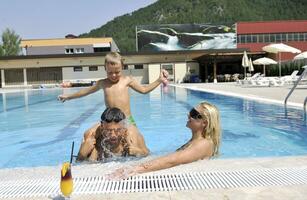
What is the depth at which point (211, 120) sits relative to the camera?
3.64 meters

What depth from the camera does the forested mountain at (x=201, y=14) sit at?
94062mm

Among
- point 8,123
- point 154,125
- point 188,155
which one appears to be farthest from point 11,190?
point 8,123

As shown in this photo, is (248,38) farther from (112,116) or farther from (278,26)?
(112,116)

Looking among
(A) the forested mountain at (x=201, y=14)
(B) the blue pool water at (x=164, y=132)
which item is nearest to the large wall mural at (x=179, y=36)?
(A) the forested mountain at (x=201, y=14)

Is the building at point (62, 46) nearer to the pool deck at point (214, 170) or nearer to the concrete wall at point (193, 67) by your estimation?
the concrete wall at point (193, 67)

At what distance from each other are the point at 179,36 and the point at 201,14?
4257 cm

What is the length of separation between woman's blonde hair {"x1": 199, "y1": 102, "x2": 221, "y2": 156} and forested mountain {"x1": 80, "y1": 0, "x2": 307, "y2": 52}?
85068mm

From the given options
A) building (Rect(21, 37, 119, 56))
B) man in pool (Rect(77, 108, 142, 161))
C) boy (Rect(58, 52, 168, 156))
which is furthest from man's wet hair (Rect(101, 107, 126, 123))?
building (Rect(21, 37, 119, 56))

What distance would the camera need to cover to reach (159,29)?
60844mm

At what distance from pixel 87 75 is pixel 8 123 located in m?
27.8

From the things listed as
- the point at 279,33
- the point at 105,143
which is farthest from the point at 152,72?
the point at 105,143

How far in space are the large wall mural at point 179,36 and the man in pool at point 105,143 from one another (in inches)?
2228

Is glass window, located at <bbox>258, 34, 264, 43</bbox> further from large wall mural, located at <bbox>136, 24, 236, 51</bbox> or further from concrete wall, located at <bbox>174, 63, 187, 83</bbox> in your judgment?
concrete wall, located at <bbox>174, 63, 187, 83</bbox>

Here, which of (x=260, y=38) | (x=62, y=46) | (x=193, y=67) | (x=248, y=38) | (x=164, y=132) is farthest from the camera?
(x=62, y=46)
